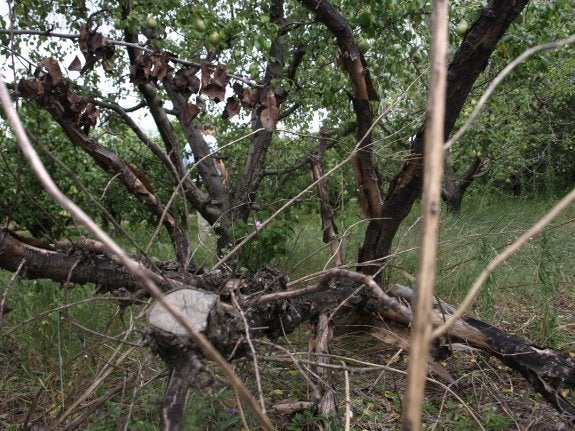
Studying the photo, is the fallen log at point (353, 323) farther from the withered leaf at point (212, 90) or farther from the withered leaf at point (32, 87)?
the withered leaf at point (32, 87)

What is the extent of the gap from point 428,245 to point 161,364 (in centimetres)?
199

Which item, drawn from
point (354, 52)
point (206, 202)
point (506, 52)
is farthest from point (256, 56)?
point (506, 52)

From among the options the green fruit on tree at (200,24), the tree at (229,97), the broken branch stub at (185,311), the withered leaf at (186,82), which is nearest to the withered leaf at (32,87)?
the tree at (229,97)

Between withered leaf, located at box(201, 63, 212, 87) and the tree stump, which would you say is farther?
withered leaf, located at box(201, 63, 212, 87)

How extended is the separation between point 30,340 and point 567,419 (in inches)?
98.2

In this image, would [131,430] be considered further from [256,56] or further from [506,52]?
[256,56]

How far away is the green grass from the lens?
1862 mm

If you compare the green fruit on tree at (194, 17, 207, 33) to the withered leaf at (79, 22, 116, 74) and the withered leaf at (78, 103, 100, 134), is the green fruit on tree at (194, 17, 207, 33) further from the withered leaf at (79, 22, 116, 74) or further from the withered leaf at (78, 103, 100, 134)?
the withered leaf at (78, 103, 100, 134)

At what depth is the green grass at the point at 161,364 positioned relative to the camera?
6.11 ft

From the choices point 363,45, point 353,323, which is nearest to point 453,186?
point 363,45

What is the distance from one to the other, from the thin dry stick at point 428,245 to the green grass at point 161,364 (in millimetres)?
688

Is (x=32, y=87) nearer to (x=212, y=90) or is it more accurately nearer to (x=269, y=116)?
(x=212, y=90)

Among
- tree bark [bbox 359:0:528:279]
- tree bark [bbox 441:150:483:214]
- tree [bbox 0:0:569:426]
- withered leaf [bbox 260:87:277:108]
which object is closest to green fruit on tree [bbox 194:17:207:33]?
tree [bbox 0:0:569:426]

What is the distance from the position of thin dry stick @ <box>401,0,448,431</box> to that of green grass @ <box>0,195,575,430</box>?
69cm
